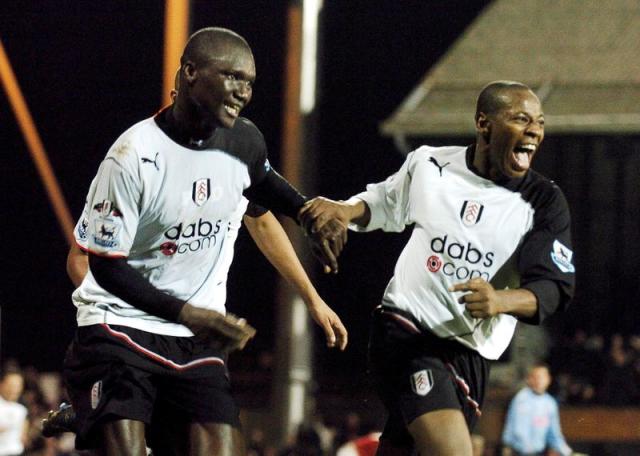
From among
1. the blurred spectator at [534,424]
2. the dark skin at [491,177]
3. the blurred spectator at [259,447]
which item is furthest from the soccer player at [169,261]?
the blurred spectator at [534,424]

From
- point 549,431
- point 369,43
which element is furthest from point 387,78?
point 549,431

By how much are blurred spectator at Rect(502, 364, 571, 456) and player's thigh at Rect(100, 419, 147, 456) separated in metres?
7.80

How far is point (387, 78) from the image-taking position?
26.5 m

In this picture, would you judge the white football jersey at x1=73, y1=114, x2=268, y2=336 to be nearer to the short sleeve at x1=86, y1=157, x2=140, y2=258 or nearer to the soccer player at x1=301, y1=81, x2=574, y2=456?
the short sleeve at x1=86, y1=157, x2=140, y2=258

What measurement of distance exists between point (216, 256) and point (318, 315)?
58cm

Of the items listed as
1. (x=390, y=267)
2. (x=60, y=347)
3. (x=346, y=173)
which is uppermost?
(x=346, y=173)

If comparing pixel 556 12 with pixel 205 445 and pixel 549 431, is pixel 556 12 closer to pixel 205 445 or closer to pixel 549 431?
pixel 549 431

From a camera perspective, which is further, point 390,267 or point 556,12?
point 390,267

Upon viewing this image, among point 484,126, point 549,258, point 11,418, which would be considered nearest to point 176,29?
point 11,418

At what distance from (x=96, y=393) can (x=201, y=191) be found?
0.88 meters

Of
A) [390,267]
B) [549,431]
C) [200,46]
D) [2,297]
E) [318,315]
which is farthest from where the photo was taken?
[2,297]

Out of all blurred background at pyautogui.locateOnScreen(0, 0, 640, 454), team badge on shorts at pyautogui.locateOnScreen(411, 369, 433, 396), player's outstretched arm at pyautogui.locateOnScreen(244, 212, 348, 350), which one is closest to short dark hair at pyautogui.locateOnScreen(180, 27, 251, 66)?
player's outstretched arm at pyautogui.locateOnScreen(244, 212, 348, 350)

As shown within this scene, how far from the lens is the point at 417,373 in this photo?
607 cm

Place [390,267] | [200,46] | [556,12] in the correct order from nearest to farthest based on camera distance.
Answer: [200,46]
[556,12]
[390,267]
